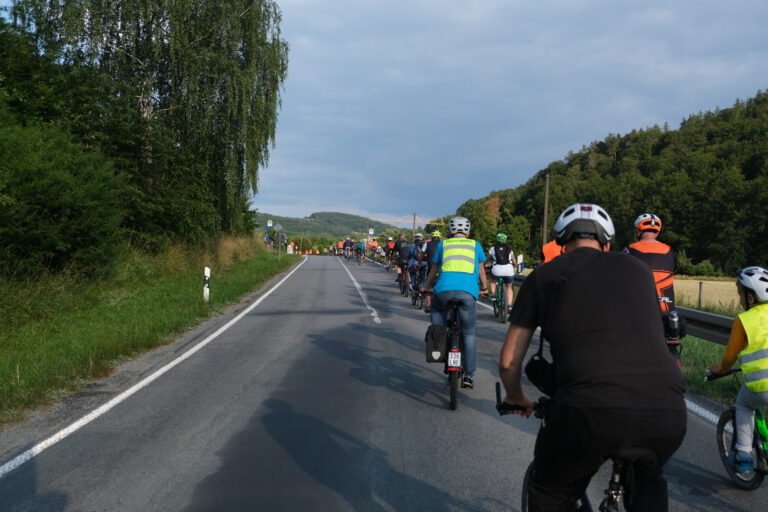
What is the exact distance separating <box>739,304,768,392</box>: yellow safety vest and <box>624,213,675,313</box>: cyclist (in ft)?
5.19

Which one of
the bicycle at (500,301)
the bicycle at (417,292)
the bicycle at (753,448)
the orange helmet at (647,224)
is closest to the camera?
the bicycle at (753,448)

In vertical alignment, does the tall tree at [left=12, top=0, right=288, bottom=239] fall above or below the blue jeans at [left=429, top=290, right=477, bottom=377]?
above

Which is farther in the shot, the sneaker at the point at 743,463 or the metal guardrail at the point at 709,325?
the metal guardrail at the point at 709,325

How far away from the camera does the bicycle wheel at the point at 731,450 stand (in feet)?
13.3

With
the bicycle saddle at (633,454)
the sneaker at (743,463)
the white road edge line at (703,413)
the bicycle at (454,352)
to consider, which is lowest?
the white road edge line at (703,413)

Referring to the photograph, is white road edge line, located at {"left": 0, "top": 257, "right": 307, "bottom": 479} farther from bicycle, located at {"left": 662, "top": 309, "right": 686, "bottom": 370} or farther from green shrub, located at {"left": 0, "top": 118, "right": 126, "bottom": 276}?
bicycle, located at {"left": 662, "top": 309, "right": 686, "bottom": 370}

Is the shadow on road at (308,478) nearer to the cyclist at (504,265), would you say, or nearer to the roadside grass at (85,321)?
the roadside grass at (85,321)

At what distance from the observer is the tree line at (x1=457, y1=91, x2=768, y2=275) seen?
68.0 m

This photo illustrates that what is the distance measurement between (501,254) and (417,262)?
4.72 meters

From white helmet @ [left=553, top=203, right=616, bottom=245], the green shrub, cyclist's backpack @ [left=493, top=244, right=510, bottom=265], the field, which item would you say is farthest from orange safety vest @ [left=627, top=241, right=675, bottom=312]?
the green shrub

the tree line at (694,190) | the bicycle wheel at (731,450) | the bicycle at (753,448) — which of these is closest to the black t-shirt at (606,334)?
the bicycle at (753,448)

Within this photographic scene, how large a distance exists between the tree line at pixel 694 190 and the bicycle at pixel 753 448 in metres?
64.3

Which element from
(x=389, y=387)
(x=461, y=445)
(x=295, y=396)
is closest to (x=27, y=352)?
(x=295, y=396)

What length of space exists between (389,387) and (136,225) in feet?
50.4
